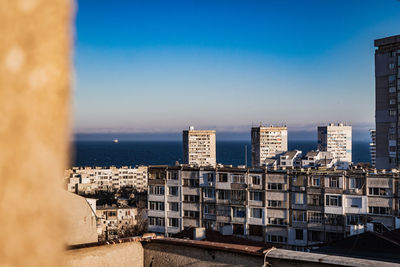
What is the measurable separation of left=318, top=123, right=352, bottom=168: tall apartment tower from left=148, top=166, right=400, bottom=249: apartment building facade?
72676 millimetres

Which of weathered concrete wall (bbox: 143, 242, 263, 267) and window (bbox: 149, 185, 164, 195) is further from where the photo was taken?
window (bbox: 149, 185, 164, 195)

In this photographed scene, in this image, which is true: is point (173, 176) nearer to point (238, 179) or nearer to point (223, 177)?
point (223, 177)

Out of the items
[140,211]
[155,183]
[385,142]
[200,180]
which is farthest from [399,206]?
[140,211]

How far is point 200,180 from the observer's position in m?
19.2

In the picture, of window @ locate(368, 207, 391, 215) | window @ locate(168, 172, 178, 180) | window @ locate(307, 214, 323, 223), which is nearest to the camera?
window @ locate(368, 207, 391, 215)

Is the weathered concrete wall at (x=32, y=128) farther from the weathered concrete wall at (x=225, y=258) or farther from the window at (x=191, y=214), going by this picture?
the window at (x=191, y=214)

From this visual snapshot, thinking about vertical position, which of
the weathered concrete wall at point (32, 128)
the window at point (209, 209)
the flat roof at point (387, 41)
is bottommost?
the window at point (209, 209)

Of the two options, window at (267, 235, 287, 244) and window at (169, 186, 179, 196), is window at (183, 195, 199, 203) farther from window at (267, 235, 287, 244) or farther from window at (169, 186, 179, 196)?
window at (267, 235, 287, 244)

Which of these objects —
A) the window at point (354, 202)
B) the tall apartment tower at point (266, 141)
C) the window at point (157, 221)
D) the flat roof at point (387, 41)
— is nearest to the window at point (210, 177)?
the window at point (157, 221)

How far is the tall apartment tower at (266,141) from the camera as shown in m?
83.4

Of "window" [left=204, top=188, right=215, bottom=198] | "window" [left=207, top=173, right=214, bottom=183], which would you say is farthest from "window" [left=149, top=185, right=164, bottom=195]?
"window" [left=207, top=173, right=214, bottom=183]

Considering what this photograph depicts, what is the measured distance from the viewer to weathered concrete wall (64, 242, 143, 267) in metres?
3.94

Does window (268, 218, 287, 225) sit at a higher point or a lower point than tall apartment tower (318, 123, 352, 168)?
lower

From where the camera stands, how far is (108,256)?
13.5 feet
